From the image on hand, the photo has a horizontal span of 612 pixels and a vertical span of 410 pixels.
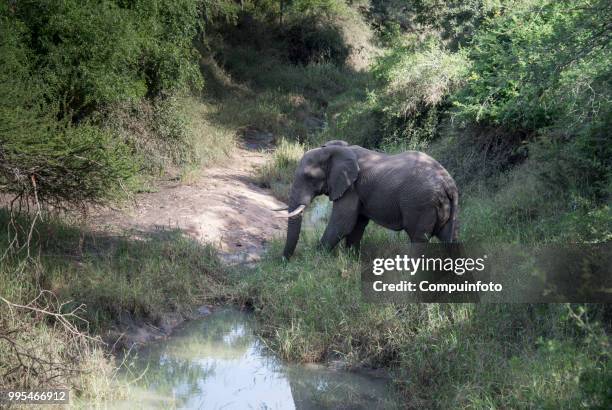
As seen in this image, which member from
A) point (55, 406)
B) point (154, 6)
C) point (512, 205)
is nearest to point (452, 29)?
point (154, 6)

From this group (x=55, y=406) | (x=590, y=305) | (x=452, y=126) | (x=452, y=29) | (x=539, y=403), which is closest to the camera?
(x=539, y=403)

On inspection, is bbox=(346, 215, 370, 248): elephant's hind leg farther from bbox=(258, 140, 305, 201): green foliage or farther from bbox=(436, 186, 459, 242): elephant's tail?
bbox=(258, 140, 305, 201): green foliage

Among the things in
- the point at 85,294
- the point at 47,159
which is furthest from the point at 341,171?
the point at 47,159

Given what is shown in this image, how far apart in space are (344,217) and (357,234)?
0.47m

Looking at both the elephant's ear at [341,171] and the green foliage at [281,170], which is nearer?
the elephant's ear at [341,171]

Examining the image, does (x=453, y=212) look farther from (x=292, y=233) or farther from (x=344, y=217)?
(x=292, y=233)

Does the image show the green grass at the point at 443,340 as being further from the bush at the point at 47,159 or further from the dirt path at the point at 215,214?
the bush at the point at 47,159

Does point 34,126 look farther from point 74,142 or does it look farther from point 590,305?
point 590,305

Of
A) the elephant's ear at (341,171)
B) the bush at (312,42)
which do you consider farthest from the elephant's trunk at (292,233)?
the bush at (312,42)

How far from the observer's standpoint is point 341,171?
9.63 meters

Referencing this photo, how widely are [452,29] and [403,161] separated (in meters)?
8.62

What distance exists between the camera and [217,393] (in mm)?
7379

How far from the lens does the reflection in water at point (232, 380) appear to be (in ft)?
23.3

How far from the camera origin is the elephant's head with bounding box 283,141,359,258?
31.8ft
